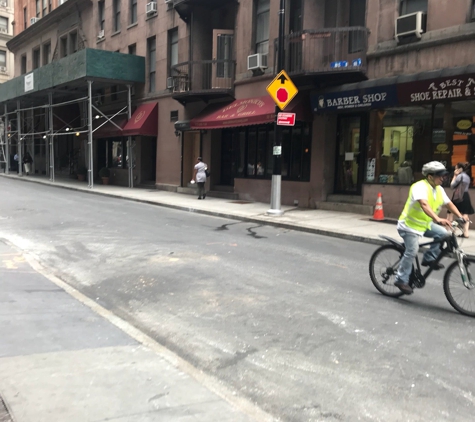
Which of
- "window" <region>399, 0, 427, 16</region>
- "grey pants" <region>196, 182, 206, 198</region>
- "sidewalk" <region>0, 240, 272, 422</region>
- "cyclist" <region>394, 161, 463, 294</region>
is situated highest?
"window" <region>399, 0, 427, 16</region>

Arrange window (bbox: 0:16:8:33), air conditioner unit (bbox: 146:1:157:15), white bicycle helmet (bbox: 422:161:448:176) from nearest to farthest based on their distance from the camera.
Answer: white bicycle helmet (bbox: 422:161:448:176) < air conditioner unit (bbox: 146:1:157:15) < window (bbox: 0:16:8:33)

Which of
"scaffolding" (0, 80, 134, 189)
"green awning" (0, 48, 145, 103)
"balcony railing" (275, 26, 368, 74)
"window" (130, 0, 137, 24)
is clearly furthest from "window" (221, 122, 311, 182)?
"window" (130, 0, 137, 24)

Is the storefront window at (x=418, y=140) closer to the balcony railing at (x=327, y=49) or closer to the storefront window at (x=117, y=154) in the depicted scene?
the balcony railing at (x=327, y=49)

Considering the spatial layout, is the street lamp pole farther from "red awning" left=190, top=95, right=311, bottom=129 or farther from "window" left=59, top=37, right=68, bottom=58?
"window" left=59, top=37, right=68, bottom=58

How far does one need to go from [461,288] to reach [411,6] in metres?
10.5

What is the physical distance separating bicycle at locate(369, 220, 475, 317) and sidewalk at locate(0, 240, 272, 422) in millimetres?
3315

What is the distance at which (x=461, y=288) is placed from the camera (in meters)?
5.52

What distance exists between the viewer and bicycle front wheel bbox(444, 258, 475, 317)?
5453mm

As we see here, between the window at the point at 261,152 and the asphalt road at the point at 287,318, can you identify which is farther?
the window at the point at 261,152

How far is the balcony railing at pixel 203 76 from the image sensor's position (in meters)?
19.1

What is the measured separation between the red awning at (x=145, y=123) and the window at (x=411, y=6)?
44.6ft

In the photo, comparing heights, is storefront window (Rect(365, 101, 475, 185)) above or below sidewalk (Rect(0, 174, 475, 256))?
above

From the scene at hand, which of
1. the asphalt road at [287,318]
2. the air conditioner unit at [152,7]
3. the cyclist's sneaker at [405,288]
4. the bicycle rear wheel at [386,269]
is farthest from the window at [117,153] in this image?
the cyclist's sneaker at [405,288]

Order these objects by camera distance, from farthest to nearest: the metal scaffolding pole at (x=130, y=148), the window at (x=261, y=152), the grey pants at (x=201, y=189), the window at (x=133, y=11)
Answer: the window at (x=133, y=11)
the metal scaffolding pole at (x=130, y=148)
the grey pants at (x=201, y=189)
the window at (x=261, y=152)
